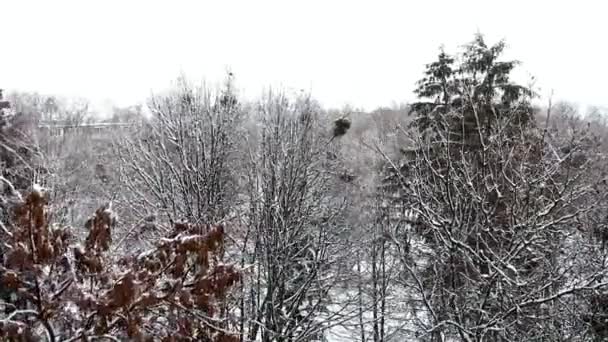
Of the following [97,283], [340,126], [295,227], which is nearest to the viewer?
[97,283]

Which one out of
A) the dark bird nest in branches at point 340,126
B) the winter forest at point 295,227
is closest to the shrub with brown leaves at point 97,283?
the winter forest at point 295,227

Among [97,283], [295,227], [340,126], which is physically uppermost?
[340,126]

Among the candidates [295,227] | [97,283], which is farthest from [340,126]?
[97,283]

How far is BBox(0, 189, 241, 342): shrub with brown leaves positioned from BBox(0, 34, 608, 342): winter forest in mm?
17

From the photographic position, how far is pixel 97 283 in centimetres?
477

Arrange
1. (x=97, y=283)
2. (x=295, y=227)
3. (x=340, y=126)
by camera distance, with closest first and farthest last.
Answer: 1. (x=97, y=283)
2. (x=295, y=227)
3. (x=340, y=126)

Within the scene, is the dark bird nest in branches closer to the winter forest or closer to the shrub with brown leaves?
the winter forest

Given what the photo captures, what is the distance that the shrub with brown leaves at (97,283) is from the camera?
431 centimetres

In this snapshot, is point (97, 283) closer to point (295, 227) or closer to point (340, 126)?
point (295, 227)

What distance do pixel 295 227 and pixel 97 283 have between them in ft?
23.8

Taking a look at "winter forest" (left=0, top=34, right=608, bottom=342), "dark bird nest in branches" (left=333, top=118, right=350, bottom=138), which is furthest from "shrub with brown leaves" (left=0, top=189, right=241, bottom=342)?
"dark bird nest in branches" (left=333, top=118, right=350, bottom=138)

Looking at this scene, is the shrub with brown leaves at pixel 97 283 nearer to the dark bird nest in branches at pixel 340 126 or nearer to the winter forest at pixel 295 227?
the winter forest at pixel 295 227

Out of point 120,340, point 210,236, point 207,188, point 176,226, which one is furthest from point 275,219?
point 120,340

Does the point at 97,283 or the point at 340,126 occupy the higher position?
the point at 340,126
